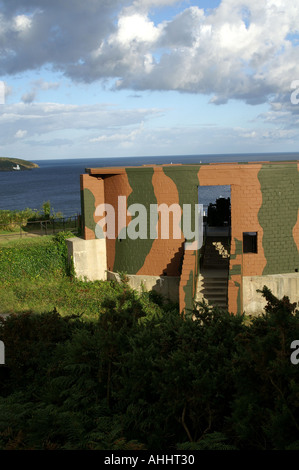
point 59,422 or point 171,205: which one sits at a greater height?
point 171,205

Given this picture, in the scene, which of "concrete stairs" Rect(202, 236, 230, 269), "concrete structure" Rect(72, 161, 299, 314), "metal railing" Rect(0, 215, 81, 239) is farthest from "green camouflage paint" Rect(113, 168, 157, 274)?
"metal railing" Rect(0, 215, 81, 239)

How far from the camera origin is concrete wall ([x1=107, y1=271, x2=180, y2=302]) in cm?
1762

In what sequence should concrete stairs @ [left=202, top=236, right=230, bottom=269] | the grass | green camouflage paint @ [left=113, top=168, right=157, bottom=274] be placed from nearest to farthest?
the grass → green camouflage paint @ [left=113, top=168, right=157, bottom=274] → concrete stairs @ [left=202, top=236, right=230, bottom=269]

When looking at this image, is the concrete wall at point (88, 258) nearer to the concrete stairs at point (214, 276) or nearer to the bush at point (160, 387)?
the concrete stairs at point (214, 276)

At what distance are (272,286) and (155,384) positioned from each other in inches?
455

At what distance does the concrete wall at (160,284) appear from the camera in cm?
1762

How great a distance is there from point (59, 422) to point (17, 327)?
374 centimetres

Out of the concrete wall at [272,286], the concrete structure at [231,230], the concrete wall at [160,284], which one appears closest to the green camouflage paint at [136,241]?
the concrete structure at [231,230]

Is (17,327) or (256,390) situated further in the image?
(17,327)

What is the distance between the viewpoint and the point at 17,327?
8906 mm

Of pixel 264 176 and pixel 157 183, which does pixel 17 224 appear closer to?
pixel 157 183

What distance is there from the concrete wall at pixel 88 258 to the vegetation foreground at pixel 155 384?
30.8ft

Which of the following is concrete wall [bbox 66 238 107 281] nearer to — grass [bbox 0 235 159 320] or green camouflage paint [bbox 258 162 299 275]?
grass [bbox 0 235 159 320]
